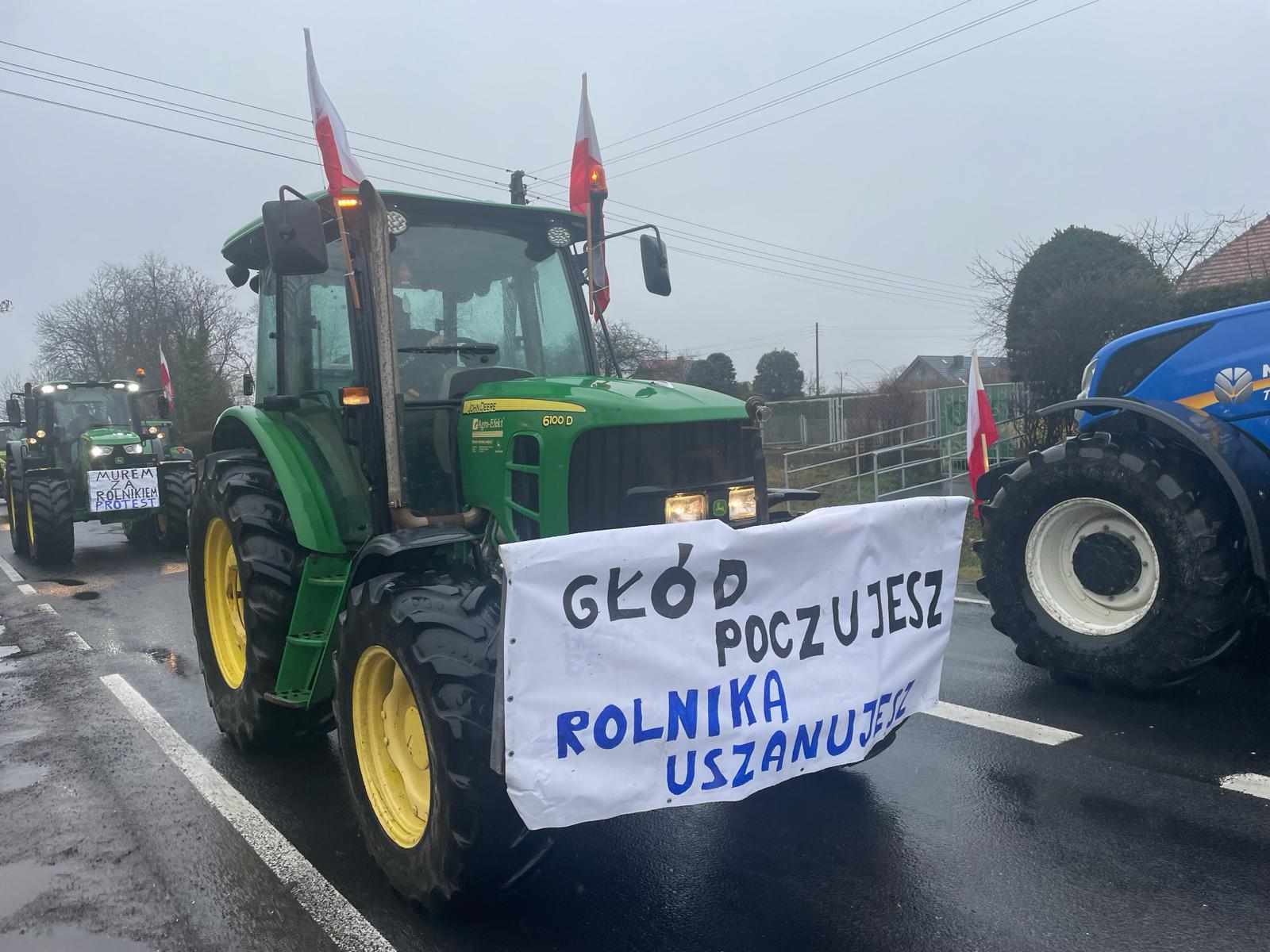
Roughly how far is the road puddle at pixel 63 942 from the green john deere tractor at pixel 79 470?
409 inches

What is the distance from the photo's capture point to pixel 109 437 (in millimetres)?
13688

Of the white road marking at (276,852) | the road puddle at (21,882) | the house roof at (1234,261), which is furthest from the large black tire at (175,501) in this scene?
the house roof at (1234,261)

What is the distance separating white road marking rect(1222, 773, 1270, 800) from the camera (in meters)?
3.80

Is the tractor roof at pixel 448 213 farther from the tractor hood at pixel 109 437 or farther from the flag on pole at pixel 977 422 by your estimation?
the tractor hood at pixel 109 437

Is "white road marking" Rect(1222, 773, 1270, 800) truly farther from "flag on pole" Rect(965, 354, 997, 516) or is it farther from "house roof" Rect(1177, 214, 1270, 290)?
"house roof" Rect(1177, 214, 1270, 290)

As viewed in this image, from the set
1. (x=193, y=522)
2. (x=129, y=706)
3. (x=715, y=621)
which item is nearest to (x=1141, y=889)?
(x=715, y=621)

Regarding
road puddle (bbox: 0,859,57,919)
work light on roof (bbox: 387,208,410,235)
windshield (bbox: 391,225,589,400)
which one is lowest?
road puddle (bbox: 0,859,57,919)

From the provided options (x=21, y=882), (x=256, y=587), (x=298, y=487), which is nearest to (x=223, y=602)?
(x=256, y=587)

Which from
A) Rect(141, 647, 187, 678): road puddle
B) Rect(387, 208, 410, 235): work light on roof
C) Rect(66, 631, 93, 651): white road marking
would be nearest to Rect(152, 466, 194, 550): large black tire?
Rect(66, 631, 93, 651): white road marking

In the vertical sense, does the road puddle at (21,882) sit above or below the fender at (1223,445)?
below

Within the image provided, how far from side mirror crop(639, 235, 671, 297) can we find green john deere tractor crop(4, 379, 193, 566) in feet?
32.9

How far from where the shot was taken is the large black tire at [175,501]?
12992 mm

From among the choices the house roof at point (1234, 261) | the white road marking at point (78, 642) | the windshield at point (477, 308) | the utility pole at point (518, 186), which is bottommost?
the white road marking at point (78, 642)

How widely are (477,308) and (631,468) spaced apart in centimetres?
122
